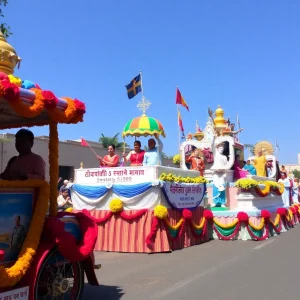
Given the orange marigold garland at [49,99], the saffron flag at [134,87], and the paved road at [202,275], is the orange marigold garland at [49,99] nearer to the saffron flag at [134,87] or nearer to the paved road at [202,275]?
the paved road at [202,275]

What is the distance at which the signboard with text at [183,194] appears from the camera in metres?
9.54

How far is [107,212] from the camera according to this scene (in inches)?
376

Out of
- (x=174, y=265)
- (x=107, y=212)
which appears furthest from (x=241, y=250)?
(x=107, y=212)

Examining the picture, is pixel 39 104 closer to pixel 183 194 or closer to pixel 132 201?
pixel 132 201

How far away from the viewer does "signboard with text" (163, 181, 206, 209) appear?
9.54m

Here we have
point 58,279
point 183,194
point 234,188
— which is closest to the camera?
point 58,279

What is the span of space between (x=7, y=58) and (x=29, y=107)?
3.01 feet

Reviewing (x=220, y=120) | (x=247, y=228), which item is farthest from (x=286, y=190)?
(x=247, y=228)

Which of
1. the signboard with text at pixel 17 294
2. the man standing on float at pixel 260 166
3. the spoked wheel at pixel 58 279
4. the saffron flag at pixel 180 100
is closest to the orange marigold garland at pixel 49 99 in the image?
the spoked wheel at pixel 58 279

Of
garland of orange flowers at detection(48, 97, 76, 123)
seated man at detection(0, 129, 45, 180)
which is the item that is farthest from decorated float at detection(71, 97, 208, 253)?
garland of orange flowers at detection(48, 97, 76, 123)

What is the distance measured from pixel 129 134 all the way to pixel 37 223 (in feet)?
23.4

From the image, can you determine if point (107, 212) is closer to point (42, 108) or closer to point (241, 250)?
point (241, 250)

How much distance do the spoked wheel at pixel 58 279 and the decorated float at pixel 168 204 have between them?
4.18 m

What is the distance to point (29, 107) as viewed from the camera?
164 inches
